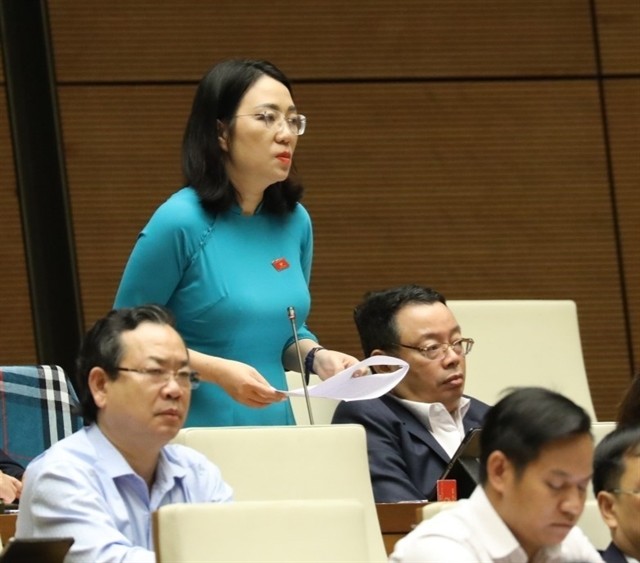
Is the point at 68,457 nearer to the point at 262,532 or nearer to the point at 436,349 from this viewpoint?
the point at 262,532

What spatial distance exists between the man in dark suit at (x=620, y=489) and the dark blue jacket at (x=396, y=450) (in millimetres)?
655

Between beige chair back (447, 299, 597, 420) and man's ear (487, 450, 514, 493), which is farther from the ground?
beige chair back (447, 299, 597, 420)

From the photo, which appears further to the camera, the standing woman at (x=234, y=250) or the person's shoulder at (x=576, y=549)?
the standing woman at (x=234, y=250)

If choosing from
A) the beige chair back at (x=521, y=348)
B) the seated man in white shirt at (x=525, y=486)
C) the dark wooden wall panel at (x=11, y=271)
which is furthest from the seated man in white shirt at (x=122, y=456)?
the dark wooden wall panel at (x=11, y=271)

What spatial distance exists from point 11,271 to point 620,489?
2.60 meters

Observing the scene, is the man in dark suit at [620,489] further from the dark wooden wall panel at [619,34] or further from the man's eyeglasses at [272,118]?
the dark wooden wall panel at [619,34]

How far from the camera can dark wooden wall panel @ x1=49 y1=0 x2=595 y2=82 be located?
186 inches

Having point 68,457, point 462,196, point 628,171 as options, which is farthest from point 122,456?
point 628,171

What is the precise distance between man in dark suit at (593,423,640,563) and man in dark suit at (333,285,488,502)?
65cm

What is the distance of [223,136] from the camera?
3.17m

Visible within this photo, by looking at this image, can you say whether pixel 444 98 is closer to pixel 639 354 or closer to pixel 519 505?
pixel 639 354

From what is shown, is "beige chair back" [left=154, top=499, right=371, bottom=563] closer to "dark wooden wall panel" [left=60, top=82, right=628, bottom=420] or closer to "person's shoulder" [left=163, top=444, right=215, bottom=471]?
"person's shoulder" [left=163, top=444, right=215, bottom=471]

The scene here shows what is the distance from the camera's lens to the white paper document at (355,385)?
2818 mm

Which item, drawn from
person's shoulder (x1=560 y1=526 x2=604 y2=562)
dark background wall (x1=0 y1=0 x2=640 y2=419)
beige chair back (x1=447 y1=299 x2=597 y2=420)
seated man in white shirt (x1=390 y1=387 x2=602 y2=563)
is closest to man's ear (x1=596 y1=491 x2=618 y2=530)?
person's shoulder (x1=560 y1=526 x2=604 y2=562)
